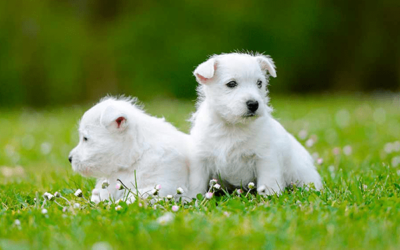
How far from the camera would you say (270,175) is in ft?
16.4

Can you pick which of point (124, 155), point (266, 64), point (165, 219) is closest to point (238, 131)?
point (266, 64)

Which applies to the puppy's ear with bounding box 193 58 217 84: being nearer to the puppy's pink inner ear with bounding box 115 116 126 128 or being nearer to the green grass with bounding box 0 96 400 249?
the puppy's pink inner ear with bounding box 115 116 126 128

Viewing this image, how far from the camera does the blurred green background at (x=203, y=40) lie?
79.9ft

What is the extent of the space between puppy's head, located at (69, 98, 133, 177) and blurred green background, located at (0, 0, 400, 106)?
62.2ft

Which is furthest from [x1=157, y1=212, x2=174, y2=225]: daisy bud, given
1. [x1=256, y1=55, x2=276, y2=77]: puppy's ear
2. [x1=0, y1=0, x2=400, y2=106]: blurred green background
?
[x1=0, y1=0, x2=400, y2=106]: blurred green background

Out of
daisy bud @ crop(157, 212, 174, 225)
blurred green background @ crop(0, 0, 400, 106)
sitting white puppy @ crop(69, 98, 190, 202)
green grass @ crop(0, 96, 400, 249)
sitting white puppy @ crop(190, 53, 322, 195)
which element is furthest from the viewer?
blurred green background @ crop(0, 0, 400, 106)

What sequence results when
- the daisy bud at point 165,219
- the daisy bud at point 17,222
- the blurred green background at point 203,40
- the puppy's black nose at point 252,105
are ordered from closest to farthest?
Answer: the daisy bud at point 165,219 → the daisy bud at point 17,222 → the puppy's black nose at point 252,105 → the blurred green background at point 203,40

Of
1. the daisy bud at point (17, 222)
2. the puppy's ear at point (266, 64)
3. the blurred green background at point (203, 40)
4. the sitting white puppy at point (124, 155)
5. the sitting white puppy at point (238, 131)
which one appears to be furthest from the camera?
the blurred green background at point (203, 40)

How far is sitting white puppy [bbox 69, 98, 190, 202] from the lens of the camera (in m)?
5.06

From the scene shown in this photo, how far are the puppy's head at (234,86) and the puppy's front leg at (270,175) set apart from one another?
46 centimetres

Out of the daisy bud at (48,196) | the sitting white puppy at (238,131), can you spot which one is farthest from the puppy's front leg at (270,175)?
the daisy bud at (48,196)

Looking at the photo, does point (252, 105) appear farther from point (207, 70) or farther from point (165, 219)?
point (165, 219)

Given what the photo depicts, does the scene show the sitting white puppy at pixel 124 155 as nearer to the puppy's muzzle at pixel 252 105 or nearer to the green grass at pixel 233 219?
the green grass at pixel 233 219

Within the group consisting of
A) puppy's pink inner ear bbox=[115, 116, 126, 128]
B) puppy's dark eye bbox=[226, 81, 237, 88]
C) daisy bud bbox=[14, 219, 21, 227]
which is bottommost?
daisy bud bbox=[14, 219, 21, 227]
